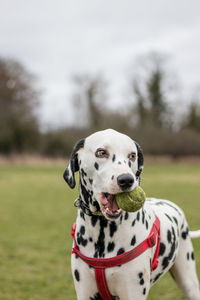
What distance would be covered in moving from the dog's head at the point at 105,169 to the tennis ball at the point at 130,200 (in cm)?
5

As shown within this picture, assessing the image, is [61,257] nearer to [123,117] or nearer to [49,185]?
[49,185]

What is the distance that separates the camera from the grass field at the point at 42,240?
5488 millimetres

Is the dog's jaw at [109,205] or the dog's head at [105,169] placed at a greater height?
the dog's head at [105,169]

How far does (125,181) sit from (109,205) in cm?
26

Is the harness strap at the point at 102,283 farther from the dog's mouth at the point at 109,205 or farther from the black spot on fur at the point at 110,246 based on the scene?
the dog's mouth at the point at 109,205

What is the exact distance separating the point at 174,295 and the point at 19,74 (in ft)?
130

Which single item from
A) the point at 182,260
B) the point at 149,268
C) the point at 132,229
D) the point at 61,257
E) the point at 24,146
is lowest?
the point at 24,146

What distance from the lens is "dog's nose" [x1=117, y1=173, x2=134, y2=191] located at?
255 centimetres

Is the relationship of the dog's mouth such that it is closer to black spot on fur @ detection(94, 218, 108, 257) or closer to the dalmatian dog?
the dalmatian dog

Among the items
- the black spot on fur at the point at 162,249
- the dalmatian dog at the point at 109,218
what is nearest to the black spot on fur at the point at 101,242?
the dalmatian dog at the point at 109,218

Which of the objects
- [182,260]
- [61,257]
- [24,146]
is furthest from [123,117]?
[182,260]

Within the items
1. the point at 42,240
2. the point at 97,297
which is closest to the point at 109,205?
the point at 97,297

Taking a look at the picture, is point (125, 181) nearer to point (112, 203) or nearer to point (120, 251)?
point (112, 203)

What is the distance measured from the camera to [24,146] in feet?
131
